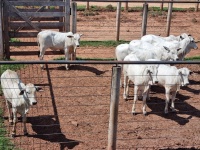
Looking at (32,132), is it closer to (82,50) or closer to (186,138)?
(186,138)

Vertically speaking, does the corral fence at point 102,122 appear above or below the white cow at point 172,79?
below

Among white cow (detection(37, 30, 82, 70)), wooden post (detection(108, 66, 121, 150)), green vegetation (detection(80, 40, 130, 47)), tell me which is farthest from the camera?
green vegetation (detection(80, 40, 130, 47))

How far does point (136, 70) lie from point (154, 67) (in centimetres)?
48

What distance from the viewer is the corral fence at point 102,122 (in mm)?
7746

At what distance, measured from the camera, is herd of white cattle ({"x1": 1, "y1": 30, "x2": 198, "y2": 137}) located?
8.14 m

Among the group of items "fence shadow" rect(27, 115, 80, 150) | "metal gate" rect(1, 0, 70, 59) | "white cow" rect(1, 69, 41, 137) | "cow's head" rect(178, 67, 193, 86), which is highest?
"metal gate" rect(1, 0, 70, 59)

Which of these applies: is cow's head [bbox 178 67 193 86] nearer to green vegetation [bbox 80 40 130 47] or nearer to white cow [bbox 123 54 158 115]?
white cow [bbox 123 54 158 115]

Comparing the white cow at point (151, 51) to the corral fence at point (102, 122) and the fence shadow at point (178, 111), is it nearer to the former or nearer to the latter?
the corral fence at point (102, 122)

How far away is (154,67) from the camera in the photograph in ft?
31.7

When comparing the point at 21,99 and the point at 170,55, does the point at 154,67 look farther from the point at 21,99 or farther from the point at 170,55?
the point at 21,99

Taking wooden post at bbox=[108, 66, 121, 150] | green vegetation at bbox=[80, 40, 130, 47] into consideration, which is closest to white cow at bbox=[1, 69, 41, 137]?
wooden post at bbox=[108, 66, 121, 150]

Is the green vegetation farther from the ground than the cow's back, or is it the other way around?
the green vegetation

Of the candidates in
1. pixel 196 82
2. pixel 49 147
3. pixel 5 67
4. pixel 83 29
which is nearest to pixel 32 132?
pixel 49 147

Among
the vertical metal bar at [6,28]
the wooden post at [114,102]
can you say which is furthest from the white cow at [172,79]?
the vertical metal bar at [6,28]
